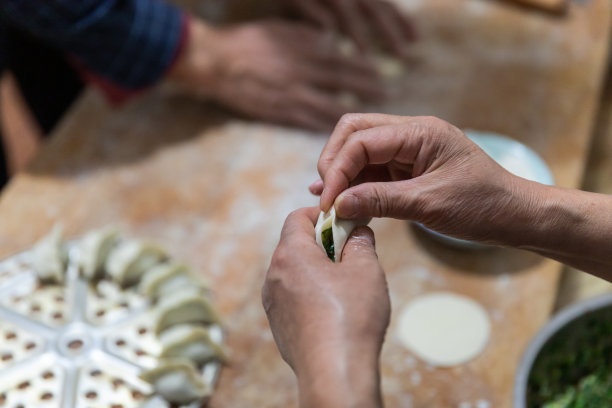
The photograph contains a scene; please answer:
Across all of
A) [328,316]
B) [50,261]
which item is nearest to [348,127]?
[328,316]

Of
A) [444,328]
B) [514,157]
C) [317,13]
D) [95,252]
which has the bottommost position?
[95,252]

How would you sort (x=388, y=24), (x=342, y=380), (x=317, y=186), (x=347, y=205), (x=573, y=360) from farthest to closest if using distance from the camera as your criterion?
1. (x=388, y=24)
2. (x=573, y=360)
3. (x=317, y=186)
4. (x=347, y=205)
5. (x=342, y=380)

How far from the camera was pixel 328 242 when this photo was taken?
0.77 metres

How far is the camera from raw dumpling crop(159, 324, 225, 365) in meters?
1.07

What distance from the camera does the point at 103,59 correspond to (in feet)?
4.81

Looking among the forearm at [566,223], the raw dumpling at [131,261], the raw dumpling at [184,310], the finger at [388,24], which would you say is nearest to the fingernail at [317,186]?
the forearm at [566,223]

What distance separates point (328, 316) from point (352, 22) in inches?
52.8

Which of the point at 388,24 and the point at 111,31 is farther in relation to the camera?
the point at 388,24

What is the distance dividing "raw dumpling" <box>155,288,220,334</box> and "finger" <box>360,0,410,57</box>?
3.27ft

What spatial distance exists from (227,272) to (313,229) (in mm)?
558

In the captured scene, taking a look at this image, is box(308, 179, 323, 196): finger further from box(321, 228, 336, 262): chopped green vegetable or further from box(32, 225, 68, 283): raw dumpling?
box(32, 225, 68, 283): raw dumpling

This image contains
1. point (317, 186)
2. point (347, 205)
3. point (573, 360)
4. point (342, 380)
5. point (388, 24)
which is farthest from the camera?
point (388, 24)

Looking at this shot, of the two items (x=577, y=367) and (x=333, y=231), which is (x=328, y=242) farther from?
(x=577, y=367)

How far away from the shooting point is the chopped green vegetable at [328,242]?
0.77 metres
